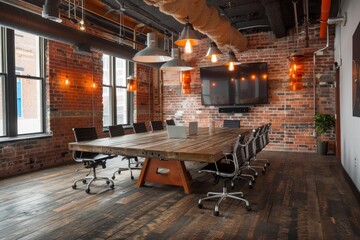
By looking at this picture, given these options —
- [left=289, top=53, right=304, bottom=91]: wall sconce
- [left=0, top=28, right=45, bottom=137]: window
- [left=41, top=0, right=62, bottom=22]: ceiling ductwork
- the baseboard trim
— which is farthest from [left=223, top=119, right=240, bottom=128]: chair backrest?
[left=41, top=0, right=62, bottom=22]: ceiling ductwork

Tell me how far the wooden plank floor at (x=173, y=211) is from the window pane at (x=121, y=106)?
3396 millimetres

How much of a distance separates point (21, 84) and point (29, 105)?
43cm

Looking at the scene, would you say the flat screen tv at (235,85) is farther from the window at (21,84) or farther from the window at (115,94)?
the window at (21,84)

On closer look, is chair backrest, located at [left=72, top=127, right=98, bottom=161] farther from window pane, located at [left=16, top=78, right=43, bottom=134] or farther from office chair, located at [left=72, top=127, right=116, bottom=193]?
window pane, located at [left=16, top=78, right=43, bottom=134]

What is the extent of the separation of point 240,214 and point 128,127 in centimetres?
532

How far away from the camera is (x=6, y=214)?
3.12 m

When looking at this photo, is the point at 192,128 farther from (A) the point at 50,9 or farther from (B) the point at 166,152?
(A) the point at 50,9

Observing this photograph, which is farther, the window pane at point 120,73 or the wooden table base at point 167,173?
the window pane at point 120,73

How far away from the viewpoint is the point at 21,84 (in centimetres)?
529

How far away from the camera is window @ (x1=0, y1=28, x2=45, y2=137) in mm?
4980

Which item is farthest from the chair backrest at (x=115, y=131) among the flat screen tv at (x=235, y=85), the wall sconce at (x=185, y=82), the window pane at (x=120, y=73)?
the flat screen tv at (x=235, y=85)

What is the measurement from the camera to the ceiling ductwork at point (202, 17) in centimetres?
385

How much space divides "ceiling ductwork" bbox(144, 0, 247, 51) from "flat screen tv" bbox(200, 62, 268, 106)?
1.22 m

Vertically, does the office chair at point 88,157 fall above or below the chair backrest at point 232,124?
below
